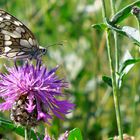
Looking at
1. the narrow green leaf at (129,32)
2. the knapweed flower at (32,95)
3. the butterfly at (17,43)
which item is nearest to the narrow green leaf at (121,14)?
the narrow green leaf at (129,32)

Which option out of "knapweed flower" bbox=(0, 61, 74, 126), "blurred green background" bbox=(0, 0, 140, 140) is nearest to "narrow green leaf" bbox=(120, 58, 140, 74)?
"knapweed flower" bbox=(0, 61, 74, 126)

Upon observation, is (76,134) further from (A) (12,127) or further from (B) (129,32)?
(B) (129,32)

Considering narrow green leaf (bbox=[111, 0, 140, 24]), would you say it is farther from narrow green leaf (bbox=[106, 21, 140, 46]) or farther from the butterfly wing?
the butterfly wing

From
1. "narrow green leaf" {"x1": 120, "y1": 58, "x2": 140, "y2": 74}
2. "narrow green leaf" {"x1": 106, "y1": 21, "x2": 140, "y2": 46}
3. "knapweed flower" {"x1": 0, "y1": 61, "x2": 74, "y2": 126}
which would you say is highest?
"narrow green leaf" {"x1": 106, "y1": 21, "x2": 140, "y2": 46}

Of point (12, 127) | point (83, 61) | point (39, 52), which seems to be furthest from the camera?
point (83, 61)

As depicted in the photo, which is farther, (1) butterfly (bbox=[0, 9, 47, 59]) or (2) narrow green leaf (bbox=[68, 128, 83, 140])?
(1) butterfly (bbox=[0, 9, 47, 59])

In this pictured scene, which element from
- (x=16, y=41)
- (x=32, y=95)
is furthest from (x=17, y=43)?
(x=32, y=95)
